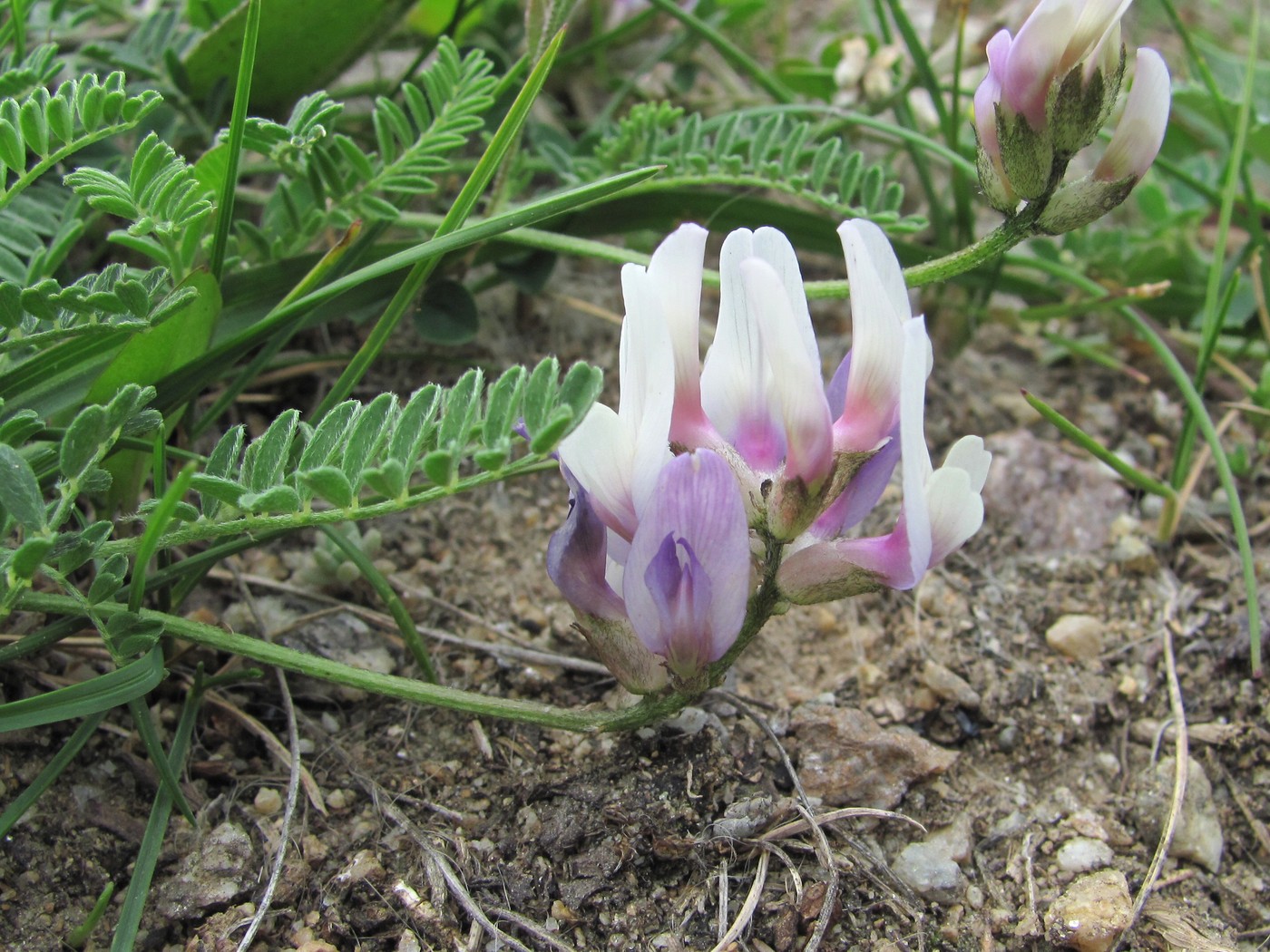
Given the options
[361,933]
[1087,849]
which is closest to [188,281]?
→ [361,933]

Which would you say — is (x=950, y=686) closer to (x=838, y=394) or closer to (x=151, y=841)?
(x=838, y=394)

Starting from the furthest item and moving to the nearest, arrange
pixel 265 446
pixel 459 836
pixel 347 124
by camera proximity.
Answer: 1. pixel 347 124
2. pixel 459 836
3. pixel 265 446

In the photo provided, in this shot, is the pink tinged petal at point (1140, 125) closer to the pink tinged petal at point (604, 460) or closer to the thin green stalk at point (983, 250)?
the thin green stalk at point (983, 250)

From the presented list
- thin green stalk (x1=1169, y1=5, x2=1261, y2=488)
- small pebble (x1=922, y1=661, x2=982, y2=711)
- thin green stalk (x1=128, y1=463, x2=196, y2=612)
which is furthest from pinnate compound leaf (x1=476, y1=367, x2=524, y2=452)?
thin green stalk (x1=1169, y1=5, x2=1261, y2=488)

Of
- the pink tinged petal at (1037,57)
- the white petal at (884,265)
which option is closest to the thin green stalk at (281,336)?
the white petal at (884,265)

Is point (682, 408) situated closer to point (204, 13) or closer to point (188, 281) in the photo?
point (188, 281)

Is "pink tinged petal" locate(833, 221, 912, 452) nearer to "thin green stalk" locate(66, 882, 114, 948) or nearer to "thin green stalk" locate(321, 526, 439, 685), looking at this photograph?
"thin green stalk" locate(321, 526, 439, 685)
